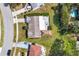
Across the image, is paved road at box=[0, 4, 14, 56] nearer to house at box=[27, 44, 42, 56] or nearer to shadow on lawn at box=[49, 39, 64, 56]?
house at box=[27, 44, 42, 56]

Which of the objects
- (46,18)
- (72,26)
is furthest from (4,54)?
(72,26)

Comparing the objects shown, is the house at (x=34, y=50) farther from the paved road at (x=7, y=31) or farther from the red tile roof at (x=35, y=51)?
the paved road at (x=7, y=31)

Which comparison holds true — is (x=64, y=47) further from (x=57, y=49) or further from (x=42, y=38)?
(x=42, y=38)

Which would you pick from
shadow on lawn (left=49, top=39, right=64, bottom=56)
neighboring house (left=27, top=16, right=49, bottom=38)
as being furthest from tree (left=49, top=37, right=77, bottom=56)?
neighboring house (left=27, top=16, right=49, bottom=38)

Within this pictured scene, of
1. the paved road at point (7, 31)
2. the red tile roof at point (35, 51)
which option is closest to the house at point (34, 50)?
the red tile roof at point (35, 51)

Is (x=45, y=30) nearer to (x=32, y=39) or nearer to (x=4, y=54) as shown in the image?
(x=32, y=39)

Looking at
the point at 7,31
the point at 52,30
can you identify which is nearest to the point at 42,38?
the point at 52,30
